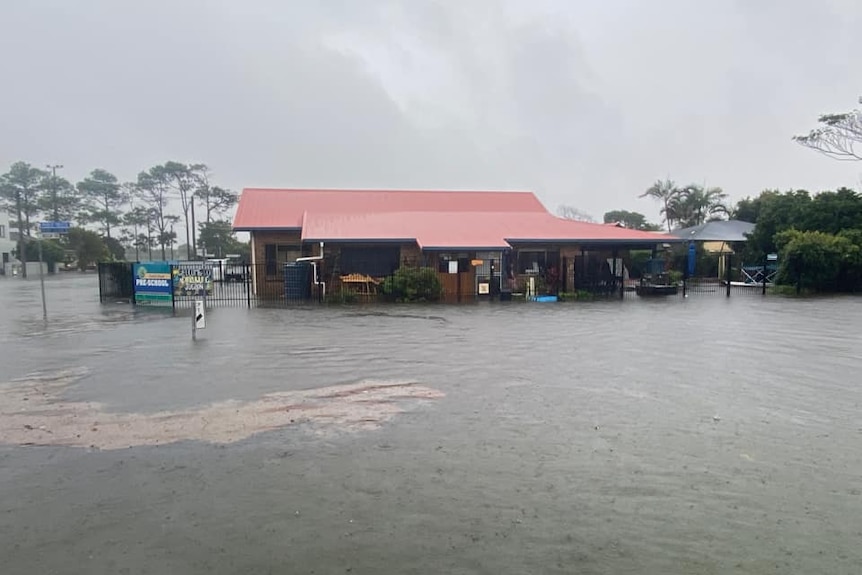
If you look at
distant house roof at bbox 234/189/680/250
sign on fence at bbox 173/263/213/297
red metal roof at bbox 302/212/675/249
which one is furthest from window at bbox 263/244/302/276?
sign on fence at bbox 173/263/213/297

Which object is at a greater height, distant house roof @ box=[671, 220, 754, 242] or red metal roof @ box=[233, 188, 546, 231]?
red metal roof @ box=[233, 188, 546, 231]

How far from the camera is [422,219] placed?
Result: 29.0m

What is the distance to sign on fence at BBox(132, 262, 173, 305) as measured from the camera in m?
21.1

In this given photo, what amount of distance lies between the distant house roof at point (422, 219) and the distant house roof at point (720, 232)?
40.1ft

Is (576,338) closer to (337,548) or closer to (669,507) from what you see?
(669,507)

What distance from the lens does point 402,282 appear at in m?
23.2

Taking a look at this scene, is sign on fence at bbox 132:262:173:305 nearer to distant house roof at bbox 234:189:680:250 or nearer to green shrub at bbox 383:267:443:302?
distant house roof at bbox 234:189:680:250

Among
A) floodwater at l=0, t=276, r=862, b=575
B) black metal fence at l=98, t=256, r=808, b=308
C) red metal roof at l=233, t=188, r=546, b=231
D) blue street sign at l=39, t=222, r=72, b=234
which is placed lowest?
floodwater at l=0, t=276, r=862, b=575

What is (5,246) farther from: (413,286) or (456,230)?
(413,286)

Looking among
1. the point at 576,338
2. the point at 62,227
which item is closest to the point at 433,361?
the point at 576,338

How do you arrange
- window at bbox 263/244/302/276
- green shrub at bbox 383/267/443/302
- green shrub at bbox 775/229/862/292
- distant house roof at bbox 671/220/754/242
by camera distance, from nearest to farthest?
green shrub at bbox 383/267/443/302
window at bbox 263/244/302/276
green shrub at bbox 775/229/862/292
distant house roof at bbox 671/220/754/242

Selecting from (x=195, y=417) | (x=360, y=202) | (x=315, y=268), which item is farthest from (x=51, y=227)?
(x=360, y=202)

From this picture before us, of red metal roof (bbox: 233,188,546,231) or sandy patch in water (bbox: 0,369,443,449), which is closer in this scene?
sandy patch in water (bbox: 0,369,443,449)

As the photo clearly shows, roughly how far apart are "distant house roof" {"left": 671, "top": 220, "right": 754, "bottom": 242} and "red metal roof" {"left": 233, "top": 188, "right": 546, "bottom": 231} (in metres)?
12.7
